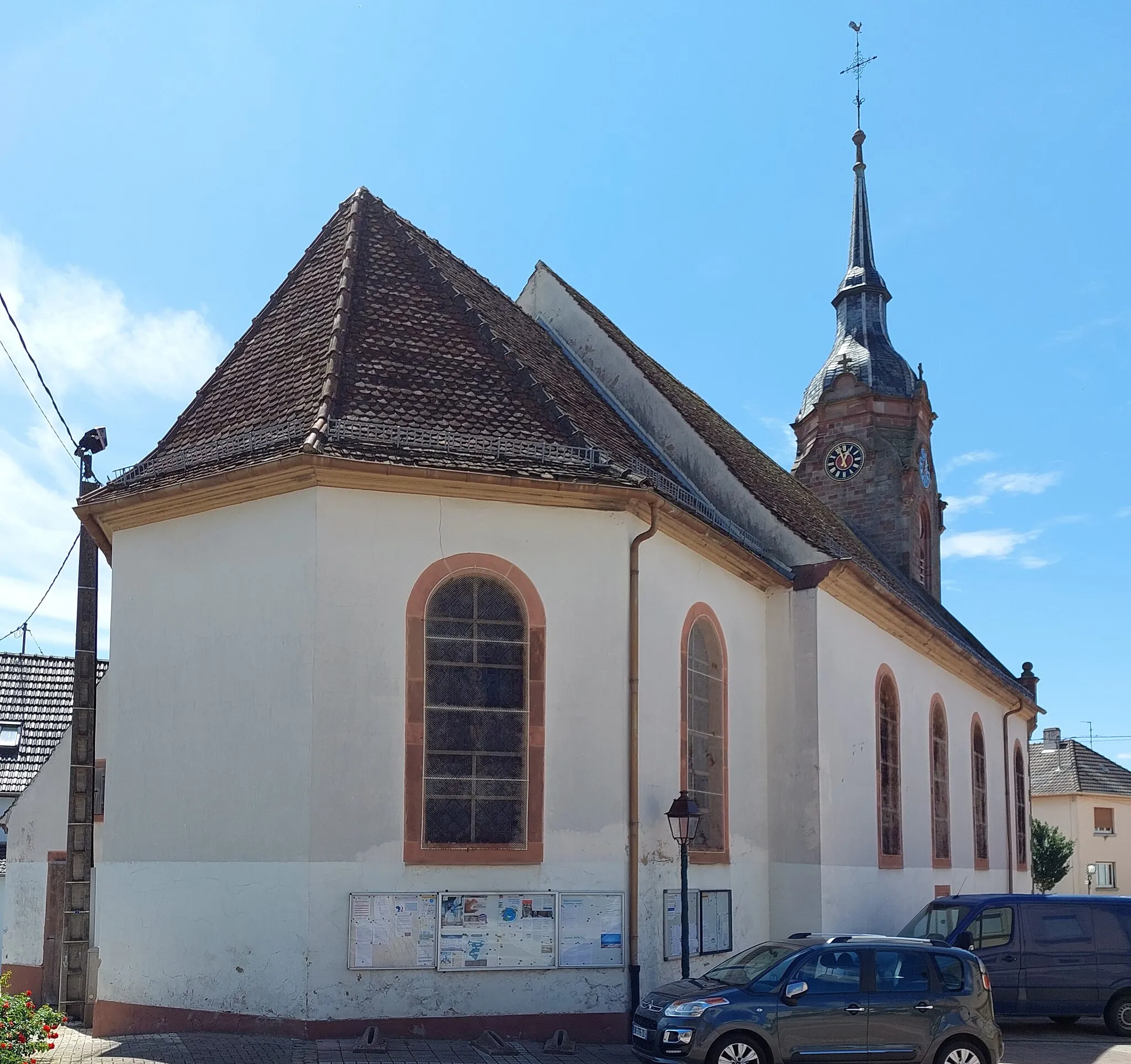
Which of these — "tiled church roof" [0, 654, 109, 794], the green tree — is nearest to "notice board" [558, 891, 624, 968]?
"tiled church roof" [0, 654, 109, 794]

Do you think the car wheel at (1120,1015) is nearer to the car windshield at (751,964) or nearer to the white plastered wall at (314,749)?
the white plastered wall at (314,749)

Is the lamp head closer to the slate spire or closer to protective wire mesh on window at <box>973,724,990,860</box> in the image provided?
protective wire mesh on window at <box>973,724,990,860</box>

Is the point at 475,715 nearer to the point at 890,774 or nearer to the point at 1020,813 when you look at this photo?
the point at 890,774

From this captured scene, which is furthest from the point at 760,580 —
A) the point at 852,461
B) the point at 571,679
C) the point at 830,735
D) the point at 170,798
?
the point at 852,461

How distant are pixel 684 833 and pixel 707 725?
117 inches

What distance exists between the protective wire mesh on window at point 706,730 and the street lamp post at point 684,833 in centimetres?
185

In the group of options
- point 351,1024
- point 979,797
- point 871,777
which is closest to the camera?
point 351,1024

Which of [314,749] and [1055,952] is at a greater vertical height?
[314,749]

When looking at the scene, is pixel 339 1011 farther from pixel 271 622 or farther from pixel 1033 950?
pixel 1033 950

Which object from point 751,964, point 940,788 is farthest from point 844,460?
point 751,964

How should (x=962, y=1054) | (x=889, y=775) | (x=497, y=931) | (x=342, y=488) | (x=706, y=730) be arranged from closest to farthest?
1. (x=962, y=1054)
2. (x=497, y=931)
3. (x=342, y=488)
4. (x=706, y=730)
5. (x=889, y=775)

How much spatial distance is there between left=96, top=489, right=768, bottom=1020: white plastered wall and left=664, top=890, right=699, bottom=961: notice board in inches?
9.5

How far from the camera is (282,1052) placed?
1184 cm

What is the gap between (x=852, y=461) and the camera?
35.7 metres
